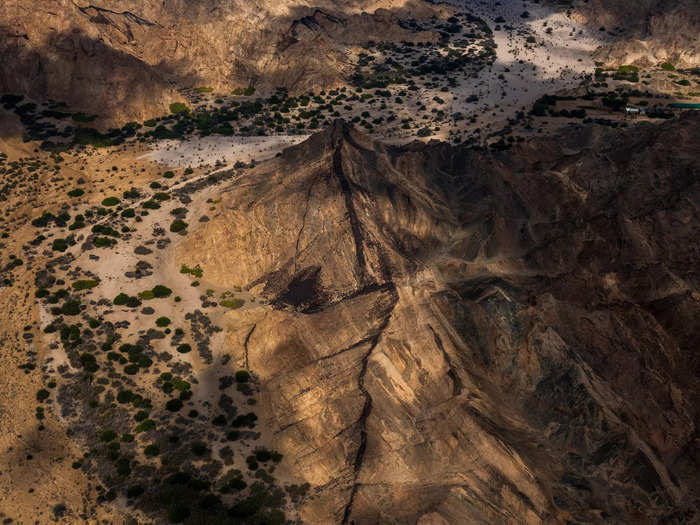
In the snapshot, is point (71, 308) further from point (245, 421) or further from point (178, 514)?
point (178, 514)

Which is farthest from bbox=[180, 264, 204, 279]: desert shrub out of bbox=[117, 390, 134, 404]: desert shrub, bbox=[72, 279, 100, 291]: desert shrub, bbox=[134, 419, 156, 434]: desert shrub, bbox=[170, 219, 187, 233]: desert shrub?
bbox=[134, 419, 156, 434]: desert shrub

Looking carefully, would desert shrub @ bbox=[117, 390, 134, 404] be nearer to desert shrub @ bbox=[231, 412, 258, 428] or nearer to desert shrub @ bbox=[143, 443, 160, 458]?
desert shrub @ bbox=[143, 443, 160, 458]

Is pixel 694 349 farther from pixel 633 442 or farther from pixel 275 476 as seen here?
pixel 275 476

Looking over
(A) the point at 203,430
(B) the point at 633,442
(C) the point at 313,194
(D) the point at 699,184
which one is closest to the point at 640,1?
(D) the point at 699,184

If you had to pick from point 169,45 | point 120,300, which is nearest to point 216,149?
point 120,300

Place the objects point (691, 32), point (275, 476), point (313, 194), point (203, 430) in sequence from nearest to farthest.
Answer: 1. point (275, 476)
2. point (203, 430)
3. point (313, 194)
4. point (691, 32)

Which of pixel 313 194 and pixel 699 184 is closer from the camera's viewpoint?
pixel 699 184
